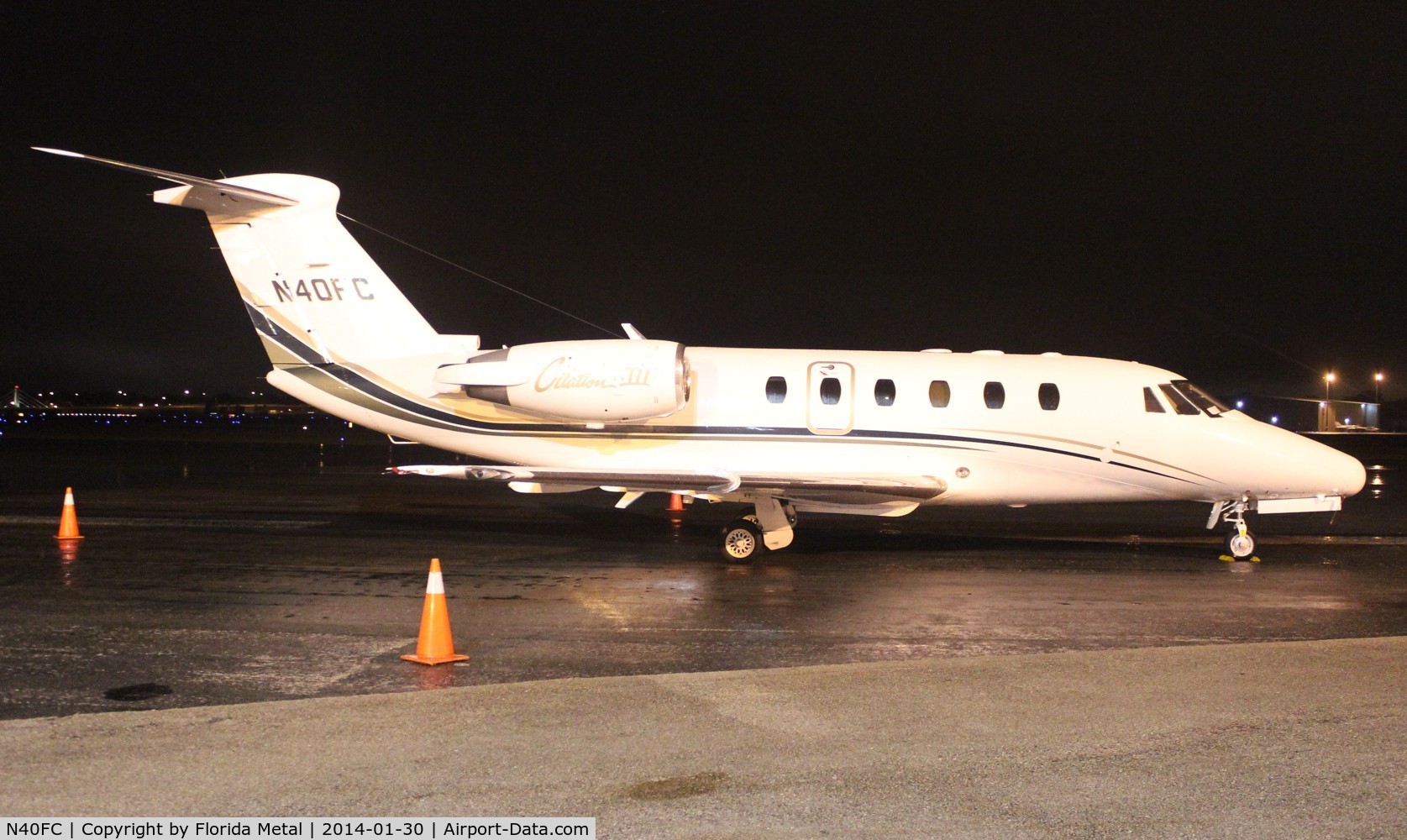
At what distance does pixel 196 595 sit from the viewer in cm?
1034

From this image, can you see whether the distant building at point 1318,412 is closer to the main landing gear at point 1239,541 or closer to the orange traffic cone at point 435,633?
the main landing gear at point 1239,541

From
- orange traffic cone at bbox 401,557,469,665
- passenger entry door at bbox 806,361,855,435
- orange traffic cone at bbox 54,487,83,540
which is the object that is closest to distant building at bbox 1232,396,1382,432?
passenger entry door at bbox 806,361,855,435

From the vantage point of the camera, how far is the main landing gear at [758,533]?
43.0ft

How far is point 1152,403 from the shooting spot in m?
14.2

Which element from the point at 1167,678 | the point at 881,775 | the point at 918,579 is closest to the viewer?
the point at 881,775

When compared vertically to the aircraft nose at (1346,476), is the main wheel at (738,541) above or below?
below

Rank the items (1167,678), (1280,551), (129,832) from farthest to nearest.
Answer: (1280,551), (1167,678), (129,832)

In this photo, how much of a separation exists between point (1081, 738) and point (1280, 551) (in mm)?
10389

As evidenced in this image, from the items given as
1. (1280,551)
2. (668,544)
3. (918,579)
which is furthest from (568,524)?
(1280,551)

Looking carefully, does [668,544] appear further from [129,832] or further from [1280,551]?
[129,832]

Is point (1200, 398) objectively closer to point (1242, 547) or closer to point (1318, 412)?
point (1242, 547)

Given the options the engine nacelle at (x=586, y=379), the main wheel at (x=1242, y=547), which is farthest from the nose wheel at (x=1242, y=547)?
the engine nacelle at (x=586, y=379)
